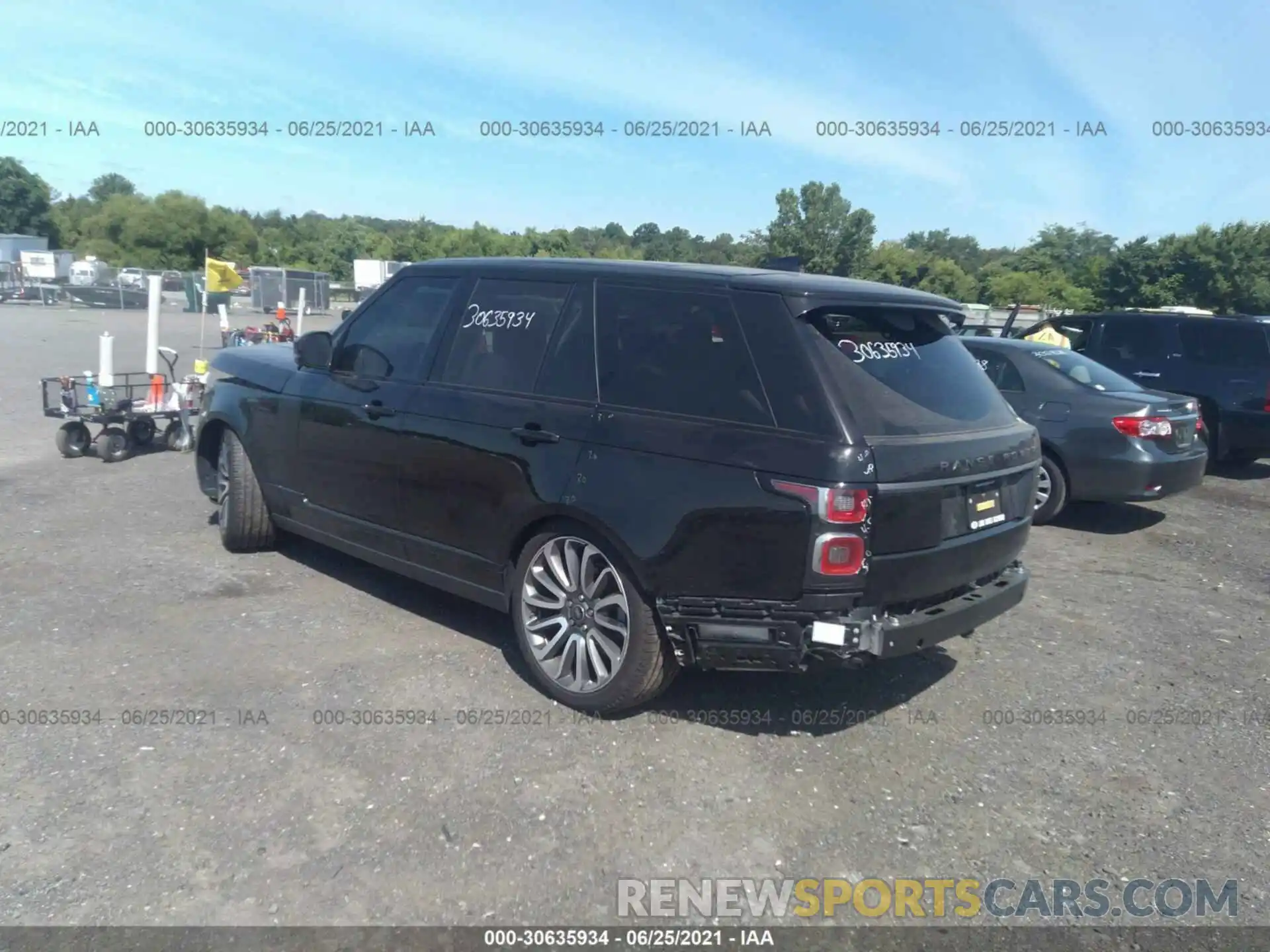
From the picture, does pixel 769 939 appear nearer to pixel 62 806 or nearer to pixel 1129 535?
pixel 62 806

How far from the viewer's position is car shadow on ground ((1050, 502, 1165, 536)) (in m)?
8.56

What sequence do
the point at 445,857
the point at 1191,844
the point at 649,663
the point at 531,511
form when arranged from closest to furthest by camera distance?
the point at 445,857
the point at 1191,844
the point at 649,663
the point at 531,511

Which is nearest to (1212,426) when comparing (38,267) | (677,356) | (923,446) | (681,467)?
(923,446)

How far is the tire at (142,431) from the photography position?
31.7ft

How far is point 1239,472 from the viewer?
11.6 metres

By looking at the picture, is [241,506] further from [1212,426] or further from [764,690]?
[1212,426]

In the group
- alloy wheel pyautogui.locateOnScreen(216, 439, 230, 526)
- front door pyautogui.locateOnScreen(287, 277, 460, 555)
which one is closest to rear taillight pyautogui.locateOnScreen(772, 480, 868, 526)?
front door pyautogui.locateOnScreen(287, 277, 460, 555)

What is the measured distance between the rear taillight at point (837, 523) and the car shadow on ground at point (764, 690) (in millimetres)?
457

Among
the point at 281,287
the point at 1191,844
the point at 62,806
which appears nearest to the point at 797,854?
the point at 1191,844

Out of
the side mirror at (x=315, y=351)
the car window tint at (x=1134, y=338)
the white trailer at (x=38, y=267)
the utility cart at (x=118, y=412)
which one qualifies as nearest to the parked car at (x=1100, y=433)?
the car window tint at (x=1134, y=338)

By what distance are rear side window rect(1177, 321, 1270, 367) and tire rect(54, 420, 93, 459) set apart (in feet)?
37.3

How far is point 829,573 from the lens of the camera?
3643mm

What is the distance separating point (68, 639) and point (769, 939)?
3.76 metres

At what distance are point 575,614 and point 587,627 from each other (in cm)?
8
